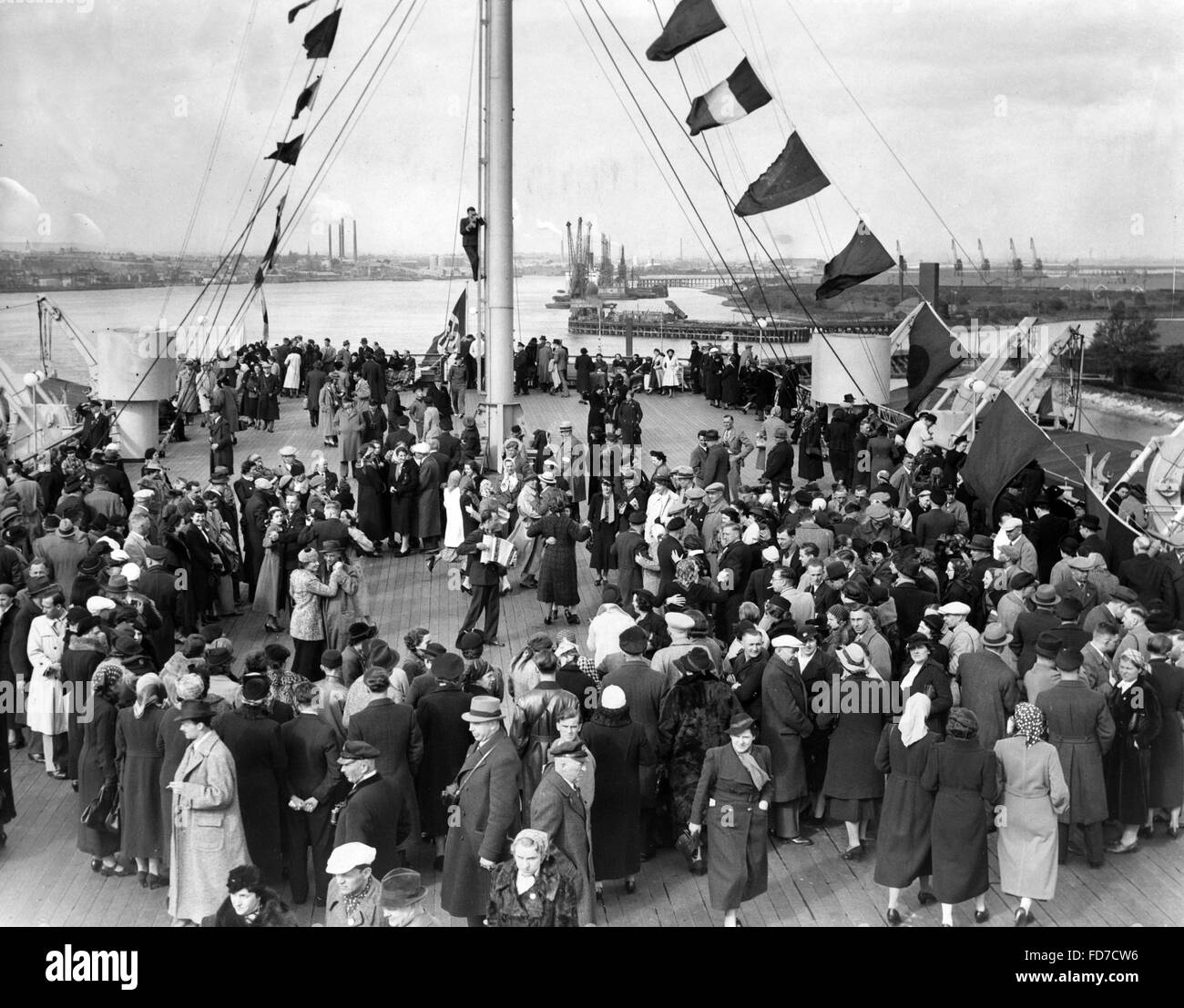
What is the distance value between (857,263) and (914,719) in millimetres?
9559

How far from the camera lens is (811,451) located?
66.6ft

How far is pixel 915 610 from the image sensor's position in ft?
33.9

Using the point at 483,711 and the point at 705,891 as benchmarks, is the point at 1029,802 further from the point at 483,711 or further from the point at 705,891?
the point at 483,711

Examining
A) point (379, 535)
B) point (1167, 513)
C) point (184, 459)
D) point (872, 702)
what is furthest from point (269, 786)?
point (184, 459)

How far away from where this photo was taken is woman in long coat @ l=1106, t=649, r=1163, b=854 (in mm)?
8484

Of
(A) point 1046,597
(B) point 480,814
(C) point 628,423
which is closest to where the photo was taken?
(B) point 480,814

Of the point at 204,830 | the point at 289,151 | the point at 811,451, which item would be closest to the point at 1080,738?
the point at 204,830

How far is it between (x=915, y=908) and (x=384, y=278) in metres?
46.2

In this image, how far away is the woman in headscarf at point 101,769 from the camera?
27.0 ft

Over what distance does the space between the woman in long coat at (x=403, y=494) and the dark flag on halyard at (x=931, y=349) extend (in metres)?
6.64

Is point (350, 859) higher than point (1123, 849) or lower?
higher

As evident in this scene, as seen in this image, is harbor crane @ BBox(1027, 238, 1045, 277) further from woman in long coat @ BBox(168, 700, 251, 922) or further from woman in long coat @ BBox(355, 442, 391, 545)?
woman in long coat @ BBox(168, 700, 251, 922)

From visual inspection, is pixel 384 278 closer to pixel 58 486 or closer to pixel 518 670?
pixel 58 486

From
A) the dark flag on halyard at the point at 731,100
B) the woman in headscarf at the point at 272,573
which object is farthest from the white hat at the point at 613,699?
Result: the dark flag on halyard at the point at 731,100
